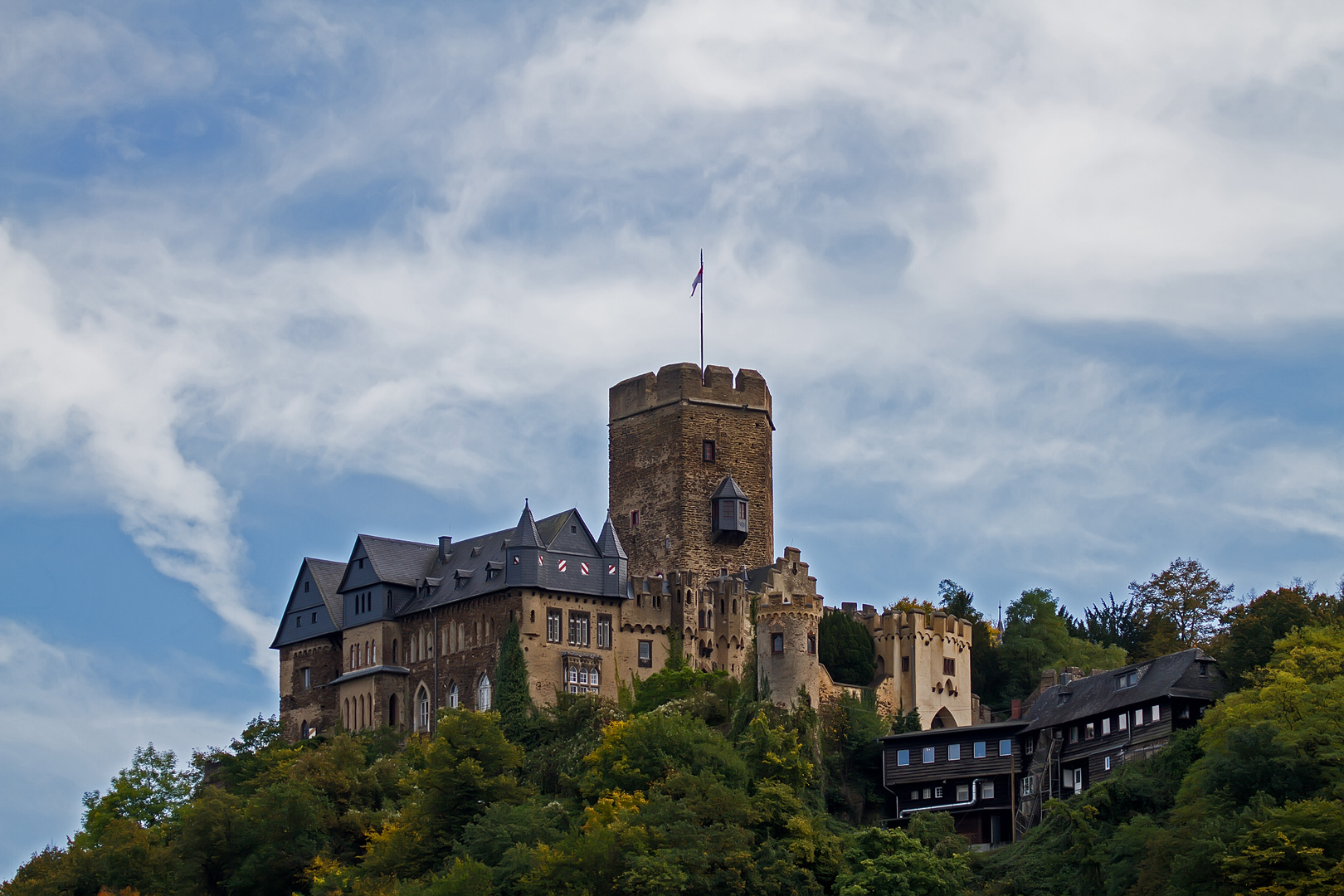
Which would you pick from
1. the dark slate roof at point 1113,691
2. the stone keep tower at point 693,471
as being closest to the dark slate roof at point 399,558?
the stone keep tower at point 693,471

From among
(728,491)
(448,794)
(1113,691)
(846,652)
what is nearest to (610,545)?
(728,491)

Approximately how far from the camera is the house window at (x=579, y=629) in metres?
90.9

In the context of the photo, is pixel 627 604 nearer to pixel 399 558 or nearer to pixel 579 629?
pixel 579 629

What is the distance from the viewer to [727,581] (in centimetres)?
9331

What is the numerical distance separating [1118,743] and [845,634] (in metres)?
15.8

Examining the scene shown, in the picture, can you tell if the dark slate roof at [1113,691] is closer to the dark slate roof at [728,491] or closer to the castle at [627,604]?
the castle at [627,604]

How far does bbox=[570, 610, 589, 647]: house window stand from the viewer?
298 ft

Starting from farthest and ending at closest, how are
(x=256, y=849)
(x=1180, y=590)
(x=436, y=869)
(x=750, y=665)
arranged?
(x=1180, y=590)
(x=750, y=665)
(x=256, y=849)
(x=436, y=869)

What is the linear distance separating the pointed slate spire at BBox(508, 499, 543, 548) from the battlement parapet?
39.1ft

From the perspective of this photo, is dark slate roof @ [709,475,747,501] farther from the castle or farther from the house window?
the house window

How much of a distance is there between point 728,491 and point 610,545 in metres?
7.83

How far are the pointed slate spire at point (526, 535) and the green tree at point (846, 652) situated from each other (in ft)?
40.4

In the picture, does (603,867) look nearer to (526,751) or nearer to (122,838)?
(526,751)

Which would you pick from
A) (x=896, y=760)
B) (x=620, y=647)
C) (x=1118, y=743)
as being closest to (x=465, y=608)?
(x=620, y=647)
